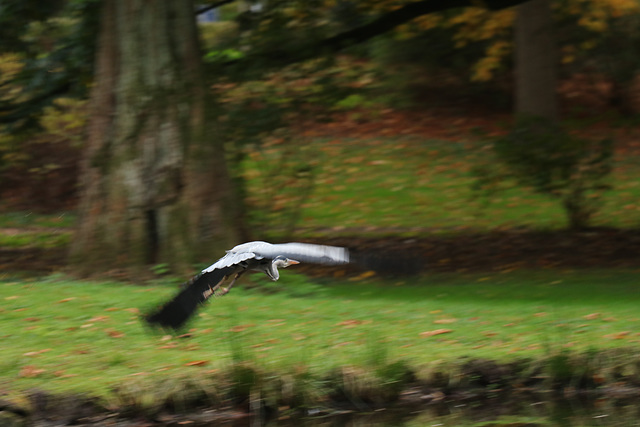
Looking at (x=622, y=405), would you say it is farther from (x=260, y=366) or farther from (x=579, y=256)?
(x=579, y=256)

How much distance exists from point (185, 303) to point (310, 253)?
98cm

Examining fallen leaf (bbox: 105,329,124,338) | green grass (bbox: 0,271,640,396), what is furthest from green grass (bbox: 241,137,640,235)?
fallen leaf (bbox: 105,329,124,338)

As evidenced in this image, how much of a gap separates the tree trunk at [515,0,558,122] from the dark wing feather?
14223 millimetres

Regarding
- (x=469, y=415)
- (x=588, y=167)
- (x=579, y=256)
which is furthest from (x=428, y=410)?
(x=588, y=167)

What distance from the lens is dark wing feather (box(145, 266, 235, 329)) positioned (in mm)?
6766

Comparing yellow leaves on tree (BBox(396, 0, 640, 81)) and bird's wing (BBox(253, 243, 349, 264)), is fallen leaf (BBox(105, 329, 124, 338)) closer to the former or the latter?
bird's wing (BBox(253, 243, 349, 264))

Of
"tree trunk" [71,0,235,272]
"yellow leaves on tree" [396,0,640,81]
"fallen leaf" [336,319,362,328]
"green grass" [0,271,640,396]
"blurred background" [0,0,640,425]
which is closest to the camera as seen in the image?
"green grass" [0,271,640,396]

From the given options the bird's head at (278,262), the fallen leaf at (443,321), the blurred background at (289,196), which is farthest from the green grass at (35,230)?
the bird's head at (278,262)

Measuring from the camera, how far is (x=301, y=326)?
1031cm

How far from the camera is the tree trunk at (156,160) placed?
1307 centimetres

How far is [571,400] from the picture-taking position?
8.85 meters

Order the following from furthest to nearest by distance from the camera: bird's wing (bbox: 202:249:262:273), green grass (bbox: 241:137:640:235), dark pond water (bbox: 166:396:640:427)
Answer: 1. green grass (bbox: 241:137:640:235)
2. dark pond water (bbox: 166:396:640:427)
3. bird's wing (bbox: 202:249:262:273)

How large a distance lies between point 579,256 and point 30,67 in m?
9.42

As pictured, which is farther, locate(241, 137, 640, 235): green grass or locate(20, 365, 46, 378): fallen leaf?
locate(241, 137, 640, 235): green grass
